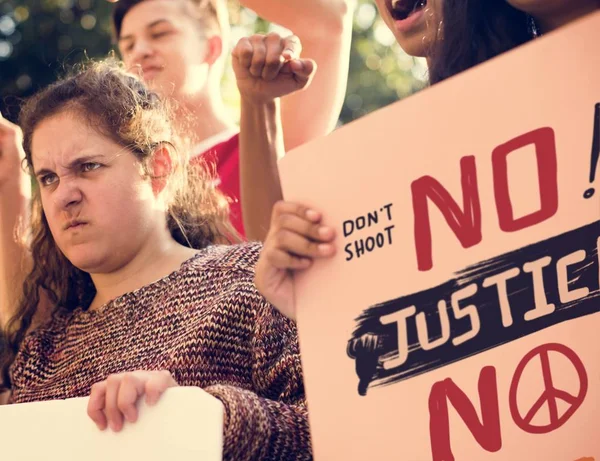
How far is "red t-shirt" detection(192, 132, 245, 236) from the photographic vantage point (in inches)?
82.7

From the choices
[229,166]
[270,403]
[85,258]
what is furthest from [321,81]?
[270,403]

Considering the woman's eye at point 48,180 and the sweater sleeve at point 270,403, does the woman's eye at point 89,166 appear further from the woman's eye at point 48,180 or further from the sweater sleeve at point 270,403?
the sweater sleeve at point 270,403

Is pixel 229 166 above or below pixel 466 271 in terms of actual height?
above

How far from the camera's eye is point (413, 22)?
5.02 feet

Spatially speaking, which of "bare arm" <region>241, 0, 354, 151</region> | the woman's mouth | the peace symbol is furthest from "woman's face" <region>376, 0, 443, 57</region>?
the peace symbol

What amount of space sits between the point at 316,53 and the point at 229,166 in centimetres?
30

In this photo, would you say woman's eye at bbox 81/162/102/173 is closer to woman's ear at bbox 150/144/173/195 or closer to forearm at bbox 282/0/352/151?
woman's ear at bbox 150/144/173/195

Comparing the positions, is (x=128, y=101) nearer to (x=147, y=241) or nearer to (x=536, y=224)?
(x=147, y=241)

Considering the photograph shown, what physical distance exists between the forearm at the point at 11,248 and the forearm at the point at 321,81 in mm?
497

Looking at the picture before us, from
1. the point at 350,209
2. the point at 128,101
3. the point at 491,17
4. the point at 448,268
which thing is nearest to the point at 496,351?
the point at 448,268

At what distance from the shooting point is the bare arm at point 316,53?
6.27 feet

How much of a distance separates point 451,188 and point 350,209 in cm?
11

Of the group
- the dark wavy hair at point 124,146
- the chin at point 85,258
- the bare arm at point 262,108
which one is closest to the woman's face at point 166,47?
the dark wavy hair at point 124,146

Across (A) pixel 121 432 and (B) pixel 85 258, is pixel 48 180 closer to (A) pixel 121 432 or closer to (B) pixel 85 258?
(B) pixel 85 258
